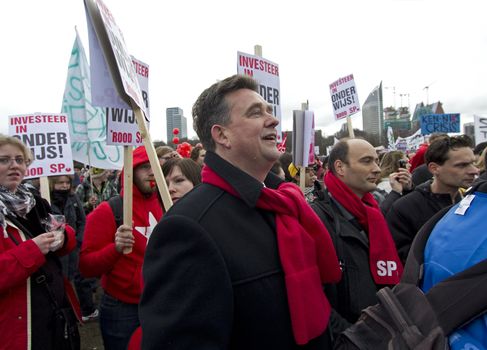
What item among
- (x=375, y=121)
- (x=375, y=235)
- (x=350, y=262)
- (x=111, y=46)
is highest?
(x=375, y=121)

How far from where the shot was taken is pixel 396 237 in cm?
325

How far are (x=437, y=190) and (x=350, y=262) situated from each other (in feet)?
5.05

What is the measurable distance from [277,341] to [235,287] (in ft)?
0.85

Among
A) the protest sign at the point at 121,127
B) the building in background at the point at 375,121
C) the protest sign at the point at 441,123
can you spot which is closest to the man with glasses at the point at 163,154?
the protest sign at the point at 121,127

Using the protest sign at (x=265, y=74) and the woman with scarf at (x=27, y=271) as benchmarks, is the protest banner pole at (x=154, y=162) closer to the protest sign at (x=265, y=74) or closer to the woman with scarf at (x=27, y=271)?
the woman with scarf at (x=27, y=271)

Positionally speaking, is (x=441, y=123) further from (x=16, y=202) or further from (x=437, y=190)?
(x=16, y=202)

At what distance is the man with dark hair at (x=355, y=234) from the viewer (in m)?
2.32

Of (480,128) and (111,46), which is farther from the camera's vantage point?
(480,128)

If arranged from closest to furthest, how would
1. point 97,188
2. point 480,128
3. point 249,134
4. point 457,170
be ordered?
point 249,134
point 457,170
point 480,128
point 97,188

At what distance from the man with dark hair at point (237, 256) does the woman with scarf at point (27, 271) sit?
1.37m

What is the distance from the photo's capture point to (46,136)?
179 inches

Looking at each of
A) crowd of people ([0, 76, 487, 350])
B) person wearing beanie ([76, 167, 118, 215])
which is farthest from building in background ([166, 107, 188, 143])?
crowd of people ([0, 76, 487, 350])

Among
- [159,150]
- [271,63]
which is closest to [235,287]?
[159,150]

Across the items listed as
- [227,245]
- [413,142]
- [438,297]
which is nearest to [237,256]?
[227,245]
